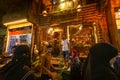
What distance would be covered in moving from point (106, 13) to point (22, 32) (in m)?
6.89

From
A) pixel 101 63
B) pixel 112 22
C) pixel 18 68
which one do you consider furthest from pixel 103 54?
pixel 112 22

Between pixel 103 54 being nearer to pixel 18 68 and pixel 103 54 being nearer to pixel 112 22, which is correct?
pixel 18 68

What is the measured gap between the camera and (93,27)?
31.1 feet

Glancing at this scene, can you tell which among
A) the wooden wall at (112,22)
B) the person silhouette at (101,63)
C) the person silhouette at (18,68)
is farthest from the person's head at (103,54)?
the wooden wall at (112,22)

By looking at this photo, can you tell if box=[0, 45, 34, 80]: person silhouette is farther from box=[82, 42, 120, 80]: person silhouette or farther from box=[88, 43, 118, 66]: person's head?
box=[88, 43, 118, 66]: person's head

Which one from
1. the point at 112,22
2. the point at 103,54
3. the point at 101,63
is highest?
the point at 112,22

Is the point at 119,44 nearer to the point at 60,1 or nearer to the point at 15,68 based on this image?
the point at 60,1

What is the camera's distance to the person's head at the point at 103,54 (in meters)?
2.75

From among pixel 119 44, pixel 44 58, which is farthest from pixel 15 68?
pixel 119 44

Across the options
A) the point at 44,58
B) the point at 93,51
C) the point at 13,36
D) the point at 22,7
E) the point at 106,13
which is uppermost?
the point at 22,7

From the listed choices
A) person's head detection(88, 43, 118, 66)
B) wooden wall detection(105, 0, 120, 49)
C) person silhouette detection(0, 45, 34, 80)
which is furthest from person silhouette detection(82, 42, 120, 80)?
wooden wall detection(105, 0, 120, 49)

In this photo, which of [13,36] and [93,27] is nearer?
[93,27]

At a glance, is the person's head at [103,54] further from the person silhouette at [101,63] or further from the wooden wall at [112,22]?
the wooden wall at [112,22]

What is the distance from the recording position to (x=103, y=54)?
2770 millimetres
